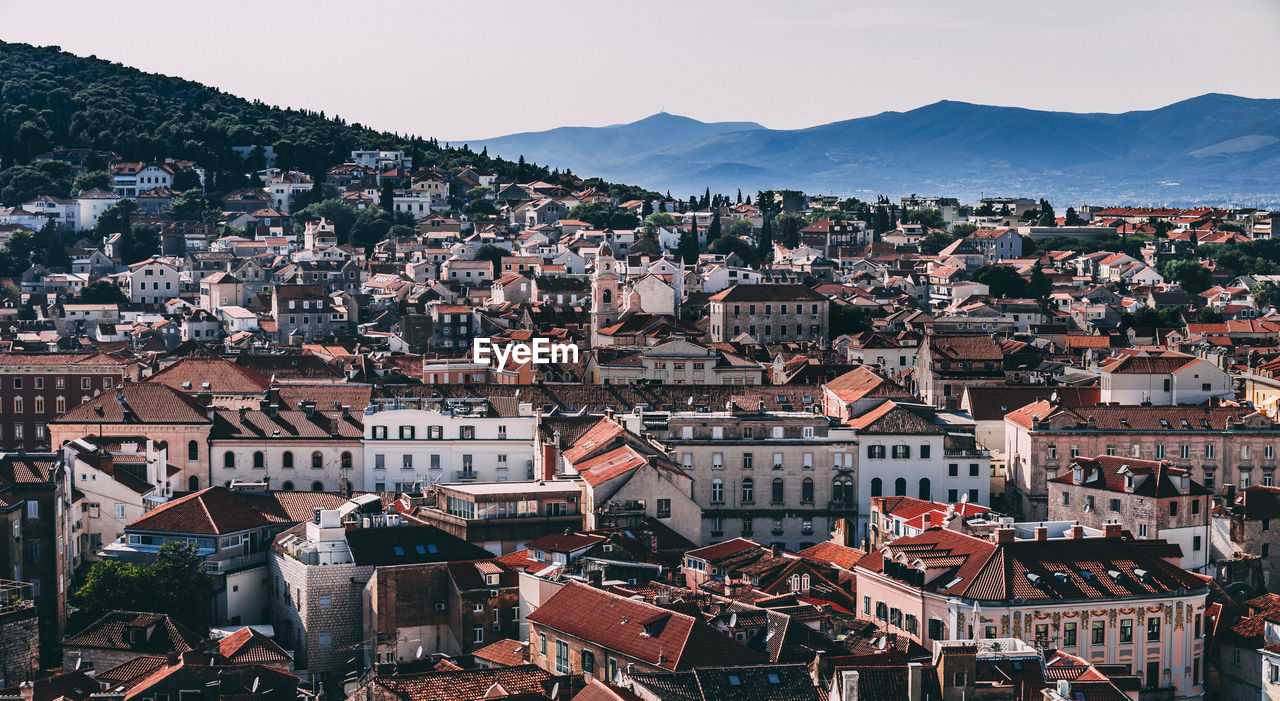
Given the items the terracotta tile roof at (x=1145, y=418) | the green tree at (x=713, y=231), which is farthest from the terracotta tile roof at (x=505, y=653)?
the green tree at (x=713, y=231)

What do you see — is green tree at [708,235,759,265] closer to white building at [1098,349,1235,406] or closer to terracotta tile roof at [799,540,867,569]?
white building at [1098,349,1235,406]

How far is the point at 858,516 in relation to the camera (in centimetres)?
6738

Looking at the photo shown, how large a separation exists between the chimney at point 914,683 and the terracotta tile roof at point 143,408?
39.8 m

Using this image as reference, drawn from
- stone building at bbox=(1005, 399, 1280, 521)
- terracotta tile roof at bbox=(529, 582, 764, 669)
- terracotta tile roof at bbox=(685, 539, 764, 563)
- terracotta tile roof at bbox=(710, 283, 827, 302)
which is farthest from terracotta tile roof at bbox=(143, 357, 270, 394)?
terracotta tile roof at bbox=(529, 582, 764, 669)

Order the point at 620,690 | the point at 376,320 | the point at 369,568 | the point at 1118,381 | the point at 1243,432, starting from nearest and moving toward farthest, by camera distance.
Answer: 1. the point at 620,690
2. the point at 369,568
3. the point at 1243,432
4. the point at 1118,381
5. the point at 376,320

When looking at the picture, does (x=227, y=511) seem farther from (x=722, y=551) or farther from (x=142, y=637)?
(x=722, y=551)

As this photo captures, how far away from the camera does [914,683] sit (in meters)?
39.3

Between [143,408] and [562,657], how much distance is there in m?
33.2

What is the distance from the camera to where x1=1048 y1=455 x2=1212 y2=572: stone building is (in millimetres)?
61469

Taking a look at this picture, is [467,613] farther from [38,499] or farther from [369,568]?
[38,499]

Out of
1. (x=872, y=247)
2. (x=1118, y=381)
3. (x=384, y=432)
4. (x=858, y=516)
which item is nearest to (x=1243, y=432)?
(x=1118, y=381)

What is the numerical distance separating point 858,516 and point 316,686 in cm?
Answer: 2426

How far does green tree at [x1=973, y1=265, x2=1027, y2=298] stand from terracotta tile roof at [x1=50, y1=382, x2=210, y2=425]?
87.8 metres

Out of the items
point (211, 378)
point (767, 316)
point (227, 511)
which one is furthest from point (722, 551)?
point (767, 316)
